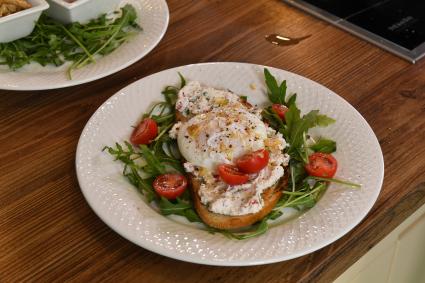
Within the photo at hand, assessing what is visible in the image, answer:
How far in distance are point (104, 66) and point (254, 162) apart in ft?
1.75

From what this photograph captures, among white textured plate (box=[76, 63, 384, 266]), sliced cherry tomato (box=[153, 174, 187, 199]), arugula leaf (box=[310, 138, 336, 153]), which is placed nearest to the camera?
white textured plate (box=[76, 63, 384, 266])

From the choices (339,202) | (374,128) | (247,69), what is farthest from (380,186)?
(247,69)

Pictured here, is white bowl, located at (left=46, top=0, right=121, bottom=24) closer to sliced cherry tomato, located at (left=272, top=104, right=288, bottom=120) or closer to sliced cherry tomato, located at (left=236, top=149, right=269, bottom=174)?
sliced cherry tomato, located at (left=272, top=104, right=288, bottom=120)

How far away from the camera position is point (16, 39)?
1.47 m

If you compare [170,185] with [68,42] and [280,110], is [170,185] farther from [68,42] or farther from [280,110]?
[68,42]

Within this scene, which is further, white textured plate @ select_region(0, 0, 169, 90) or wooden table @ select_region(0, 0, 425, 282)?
white textured plate @ select_region(0, 0, 169, 90)

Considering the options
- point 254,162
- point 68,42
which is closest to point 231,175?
point 254,162

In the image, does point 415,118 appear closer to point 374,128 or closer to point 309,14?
point 374,128

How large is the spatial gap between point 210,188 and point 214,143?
0.34ft

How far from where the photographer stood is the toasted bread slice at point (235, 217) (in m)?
1.01

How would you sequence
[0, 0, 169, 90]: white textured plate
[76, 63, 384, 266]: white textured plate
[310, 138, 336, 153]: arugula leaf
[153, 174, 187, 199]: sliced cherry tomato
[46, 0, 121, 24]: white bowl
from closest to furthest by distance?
1. [76, 63, 384, 266]: white textured plate
2. [153, 174, 187, 199]: sliced cherry tomato
3. [310, 138, 336, 153]: arugula leaf
4. [0, 0, 169, 90]: white textured plate
5. [46, 0, 121, 24]: white bowl

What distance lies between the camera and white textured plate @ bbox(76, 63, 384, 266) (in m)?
0.96

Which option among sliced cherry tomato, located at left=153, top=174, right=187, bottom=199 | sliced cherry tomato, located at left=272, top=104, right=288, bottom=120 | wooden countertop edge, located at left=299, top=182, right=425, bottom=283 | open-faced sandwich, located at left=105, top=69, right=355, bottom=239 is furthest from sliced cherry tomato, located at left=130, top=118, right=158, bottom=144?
wooden countertop edge, located at left=299, top=182, right=425, bottom=283

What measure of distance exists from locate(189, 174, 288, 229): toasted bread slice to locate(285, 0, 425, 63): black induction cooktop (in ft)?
2.22
